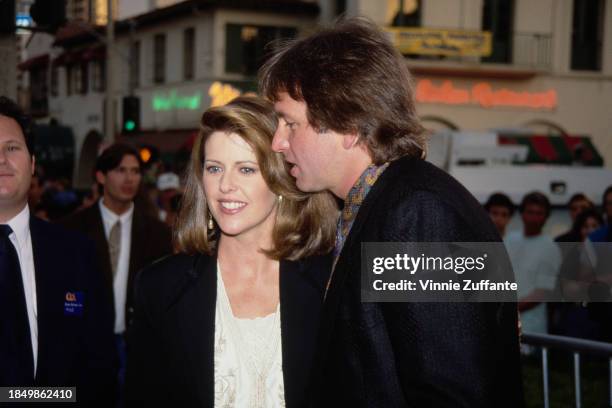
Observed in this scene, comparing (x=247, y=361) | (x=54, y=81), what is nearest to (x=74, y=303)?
(x=247, y=361)

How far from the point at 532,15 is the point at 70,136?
19.6 m

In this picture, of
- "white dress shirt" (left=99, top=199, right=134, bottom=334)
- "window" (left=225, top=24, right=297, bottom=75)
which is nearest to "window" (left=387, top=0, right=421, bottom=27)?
"window" (left=225, top=24, right=297, bottom=75)

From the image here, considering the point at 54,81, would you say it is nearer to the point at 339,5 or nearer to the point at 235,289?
the point at 339,5

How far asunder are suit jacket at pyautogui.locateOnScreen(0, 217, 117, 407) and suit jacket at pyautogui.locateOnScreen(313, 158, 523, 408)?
4.26 feet

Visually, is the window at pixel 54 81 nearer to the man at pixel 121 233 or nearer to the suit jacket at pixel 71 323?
the man at pixel 121 233

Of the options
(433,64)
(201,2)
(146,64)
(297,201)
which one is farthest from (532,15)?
(297,201)

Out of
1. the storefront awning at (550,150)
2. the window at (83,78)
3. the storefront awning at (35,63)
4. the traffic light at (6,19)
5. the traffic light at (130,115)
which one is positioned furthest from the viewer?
the storefront awning at (35,63)

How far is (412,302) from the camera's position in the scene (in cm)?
222

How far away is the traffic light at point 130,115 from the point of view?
49.0 feet

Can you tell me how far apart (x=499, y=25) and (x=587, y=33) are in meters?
3.02

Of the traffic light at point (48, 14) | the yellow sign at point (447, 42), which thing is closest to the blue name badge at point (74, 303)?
the traffic light at point (48, 14)

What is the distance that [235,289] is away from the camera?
328 centimetres

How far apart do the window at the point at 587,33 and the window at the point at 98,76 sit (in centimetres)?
1789

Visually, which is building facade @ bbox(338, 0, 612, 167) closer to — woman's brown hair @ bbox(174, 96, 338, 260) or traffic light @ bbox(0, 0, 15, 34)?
traffic light @ bbox(0, 0, 15, 34)
